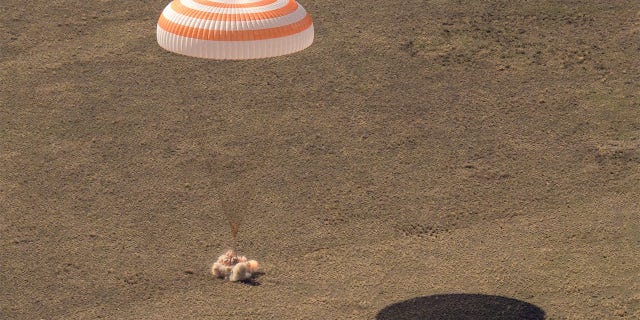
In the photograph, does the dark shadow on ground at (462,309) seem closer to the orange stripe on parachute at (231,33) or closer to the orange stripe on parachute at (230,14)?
the orange stripe on parachute at (231,33)

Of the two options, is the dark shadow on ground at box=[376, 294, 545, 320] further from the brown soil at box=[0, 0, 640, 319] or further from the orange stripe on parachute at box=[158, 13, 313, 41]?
the orange stripe on parachute at box=[158, 13, 313, 41]

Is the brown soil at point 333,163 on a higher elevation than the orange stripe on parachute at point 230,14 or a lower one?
lower

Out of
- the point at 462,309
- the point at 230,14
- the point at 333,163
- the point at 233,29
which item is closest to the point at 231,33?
the point at 233,29

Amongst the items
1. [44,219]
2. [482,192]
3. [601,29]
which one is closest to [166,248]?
[44,219]

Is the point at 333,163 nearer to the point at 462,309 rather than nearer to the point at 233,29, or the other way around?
the point at 462,309

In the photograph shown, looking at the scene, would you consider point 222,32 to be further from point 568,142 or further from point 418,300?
point 568,142

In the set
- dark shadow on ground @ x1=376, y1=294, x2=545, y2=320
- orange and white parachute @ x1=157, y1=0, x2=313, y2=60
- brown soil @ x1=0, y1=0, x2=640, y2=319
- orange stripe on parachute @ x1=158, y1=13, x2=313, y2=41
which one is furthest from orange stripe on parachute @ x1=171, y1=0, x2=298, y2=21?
dark shadow on ground @ x1=376, y1=294, x2=545, y2=320

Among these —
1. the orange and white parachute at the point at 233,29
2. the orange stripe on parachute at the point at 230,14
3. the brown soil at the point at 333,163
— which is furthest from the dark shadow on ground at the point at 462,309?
the orange stripe on parachute at the point at 230,14

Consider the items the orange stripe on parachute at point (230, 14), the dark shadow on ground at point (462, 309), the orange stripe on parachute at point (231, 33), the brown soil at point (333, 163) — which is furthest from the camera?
the brown soil at point (333, 163)
